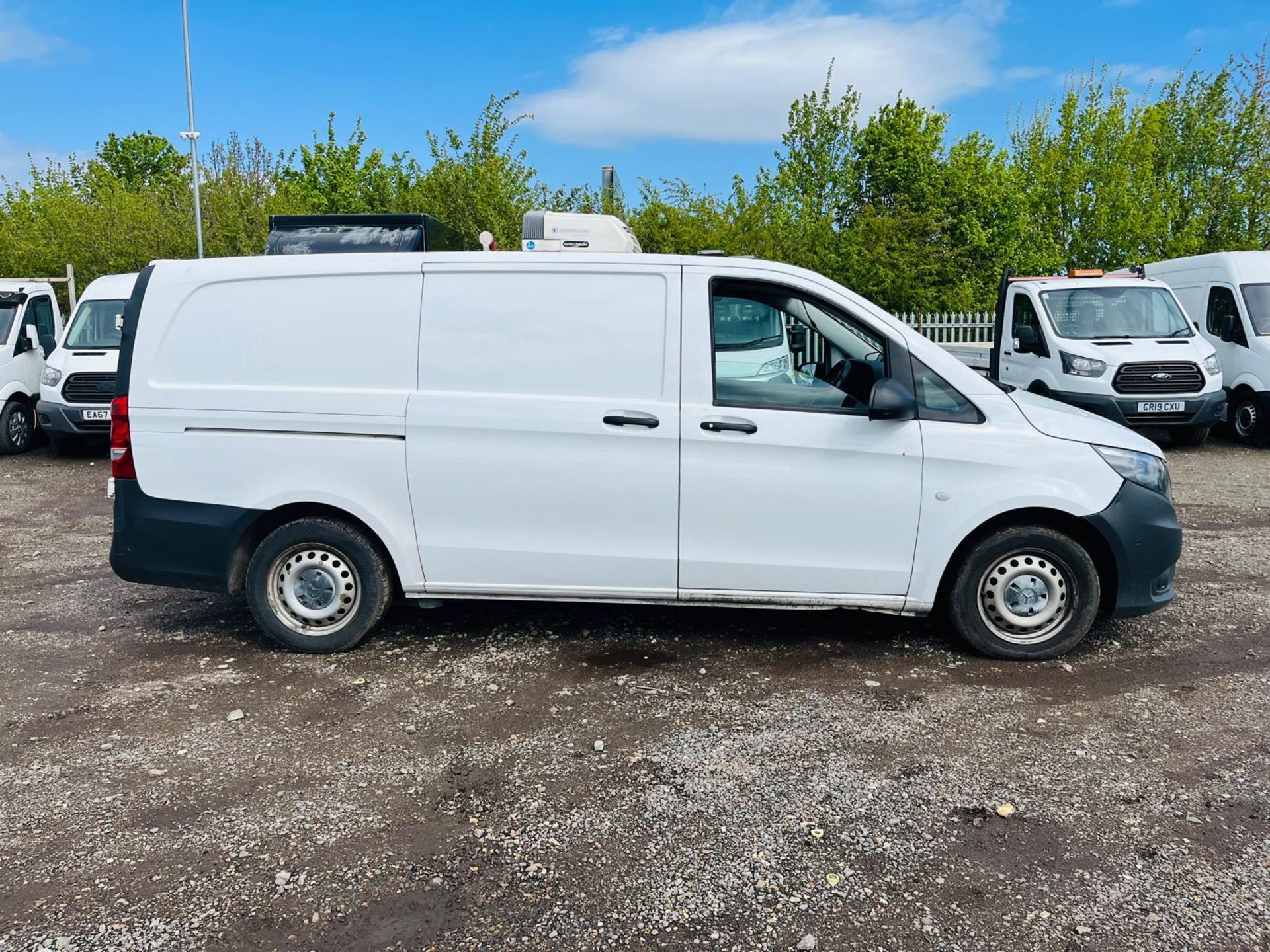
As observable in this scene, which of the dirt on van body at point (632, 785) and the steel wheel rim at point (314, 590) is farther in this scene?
the steel wheel rim at point (314, 590)

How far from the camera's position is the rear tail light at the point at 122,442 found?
17.4 ft

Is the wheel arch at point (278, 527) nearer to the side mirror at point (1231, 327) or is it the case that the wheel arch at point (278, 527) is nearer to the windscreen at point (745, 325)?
the windscreen at point (745, 325)

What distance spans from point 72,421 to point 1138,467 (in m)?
11.7

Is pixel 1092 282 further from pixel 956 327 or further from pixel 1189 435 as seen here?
pixel 956 327

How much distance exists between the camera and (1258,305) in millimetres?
13203

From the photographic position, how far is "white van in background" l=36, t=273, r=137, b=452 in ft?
40.5

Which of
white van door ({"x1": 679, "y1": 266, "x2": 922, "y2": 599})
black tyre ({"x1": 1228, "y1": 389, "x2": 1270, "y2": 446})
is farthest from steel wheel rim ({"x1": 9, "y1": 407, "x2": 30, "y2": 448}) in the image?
black tyre ({"x1": 1228, "y1": 389, "x2": 1270, "y2": 446})

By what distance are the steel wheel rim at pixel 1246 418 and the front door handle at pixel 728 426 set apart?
10841 millimetres

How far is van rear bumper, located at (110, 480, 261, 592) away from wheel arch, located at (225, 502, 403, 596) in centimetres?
3

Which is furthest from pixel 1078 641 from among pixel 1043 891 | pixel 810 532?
pixel 1043 891

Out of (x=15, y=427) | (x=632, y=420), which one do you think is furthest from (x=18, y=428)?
(x=632, y=420)

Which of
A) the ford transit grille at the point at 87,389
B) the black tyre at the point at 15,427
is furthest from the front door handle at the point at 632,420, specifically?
the black tyre at the point at 15,427

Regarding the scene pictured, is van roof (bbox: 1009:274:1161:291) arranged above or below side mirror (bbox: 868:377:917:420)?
above

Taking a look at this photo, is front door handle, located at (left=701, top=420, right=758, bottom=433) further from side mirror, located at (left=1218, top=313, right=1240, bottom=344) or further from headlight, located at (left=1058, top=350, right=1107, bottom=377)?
side mirror, located at (left=1218, top=313, right=1240, bottom=344)
